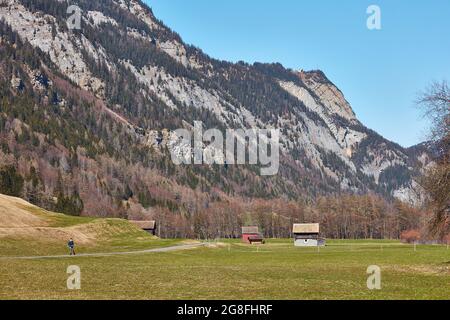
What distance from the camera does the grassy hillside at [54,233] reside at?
73.2 m

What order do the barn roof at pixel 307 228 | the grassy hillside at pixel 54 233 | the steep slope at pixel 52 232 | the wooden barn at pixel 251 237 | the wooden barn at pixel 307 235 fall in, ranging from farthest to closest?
the wooden barn at pixel 251 237
the barn roof at pixel 307 228
the wooden barn at pixel 307 235
the steep slope at pixel 52 232
the grassy hillside at pixel 54 233

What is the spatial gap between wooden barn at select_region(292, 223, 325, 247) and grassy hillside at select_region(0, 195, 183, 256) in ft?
179

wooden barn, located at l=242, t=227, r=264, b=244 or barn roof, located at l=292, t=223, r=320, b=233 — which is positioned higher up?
barn roof, located at l=292, t=223, r=320, b=233

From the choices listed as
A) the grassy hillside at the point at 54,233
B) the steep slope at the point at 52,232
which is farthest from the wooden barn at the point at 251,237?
the steep slope at the point at 52,232

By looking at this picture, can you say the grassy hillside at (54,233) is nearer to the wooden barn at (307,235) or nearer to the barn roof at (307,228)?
the barn roof at (307,228)

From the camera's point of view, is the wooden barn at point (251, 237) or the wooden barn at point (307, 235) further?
the wooden barn at point (251, 237)

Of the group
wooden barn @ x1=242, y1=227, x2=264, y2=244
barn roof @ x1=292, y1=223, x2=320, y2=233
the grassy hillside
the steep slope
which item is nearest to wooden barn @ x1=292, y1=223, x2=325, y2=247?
barn roof @ x1=292, y1=223, x2=320, y2=233

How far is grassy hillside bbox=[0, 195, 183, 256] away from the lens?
73.2 meters

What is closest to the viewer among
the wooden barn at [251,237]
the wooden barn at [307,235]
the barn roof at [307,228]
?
the wooden barn at [307,235]

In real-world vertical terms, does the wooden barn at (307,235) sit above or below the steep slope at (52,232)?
below

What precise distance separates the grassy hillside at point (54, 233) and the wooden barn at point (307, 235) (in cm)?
5447

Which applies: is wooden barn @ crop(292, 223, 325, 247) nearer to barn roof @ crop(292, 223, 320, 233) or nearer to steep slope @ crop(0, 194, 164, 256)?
barn roof @ crop(292, 223, 320, 233)

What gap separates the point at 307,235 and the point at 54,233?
303ft

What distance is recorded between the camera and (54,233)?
3374 inches
